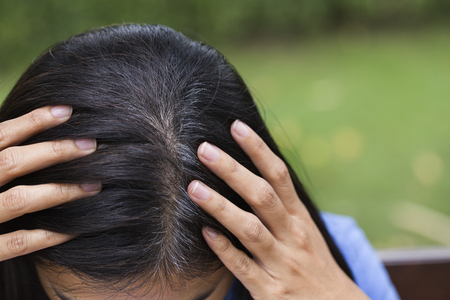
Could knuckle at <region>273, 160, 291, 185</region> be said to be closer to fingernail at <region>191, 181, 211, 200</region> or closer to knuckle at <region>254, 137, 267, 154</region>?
knuckle at <region>254, 137, 267, 154</region>

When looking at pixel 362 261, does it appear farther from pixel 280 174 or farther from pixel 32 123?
pixel 32 123

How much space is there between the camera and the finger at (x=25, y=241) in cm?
84

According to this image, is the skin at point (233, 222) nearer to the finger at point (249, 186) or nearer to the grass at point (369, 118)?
the finger at point (249, 186)

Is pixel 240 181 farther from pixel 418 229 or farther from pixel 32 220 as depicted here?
pixel 418 229

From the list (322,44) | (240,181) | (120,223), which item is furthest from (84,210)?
(322,44)

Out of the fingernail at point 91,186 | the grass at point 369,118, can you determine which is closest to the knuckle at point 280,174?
the fingernail at point 91,186

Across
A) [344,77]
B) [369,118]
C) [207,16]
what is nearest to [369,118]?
[369,118]

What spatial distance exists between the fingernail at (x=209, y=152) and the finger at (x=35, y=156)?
9.5 inches

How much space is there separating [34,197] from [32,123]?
155 mm

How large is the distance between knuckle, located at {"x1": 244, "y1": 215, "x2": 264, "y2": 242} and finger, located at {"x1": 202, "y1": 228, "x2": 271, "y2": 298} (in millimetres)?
45

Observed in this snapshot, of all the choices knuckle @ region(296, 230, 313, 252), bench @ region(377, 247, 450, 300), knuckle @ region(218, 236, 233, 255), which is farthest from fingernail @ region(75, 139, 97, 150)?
bench @ region(377, 247, 450, 300)

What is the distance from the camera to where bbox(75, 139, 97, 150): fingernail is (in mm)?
836

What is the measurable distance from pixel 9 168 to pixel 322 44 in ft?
15.5

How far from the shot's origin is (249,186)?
34.4 inches
